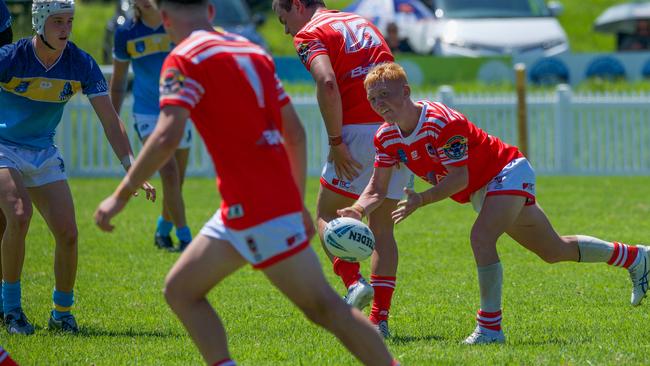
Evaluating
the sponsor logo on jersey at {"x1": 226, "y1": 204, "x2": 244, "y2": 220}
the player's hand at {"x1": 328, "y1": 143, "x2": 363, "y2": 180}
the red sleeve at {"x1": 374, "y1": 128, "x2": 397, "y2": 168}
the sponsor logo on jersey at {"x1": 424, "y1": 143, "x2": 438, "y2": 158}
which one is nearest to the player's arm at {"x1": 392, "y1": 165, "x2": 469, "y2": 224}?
the sponsor logo on jersey at {"x1": 424, "y1": 143, "x2": 438, "y2": 158}

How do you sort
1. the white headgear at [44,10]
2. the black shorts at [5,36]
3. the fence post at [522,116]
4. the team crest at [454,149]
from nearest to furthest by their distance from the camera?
1. the team crest at [454,149]
2. the white headgear at [44,10]
3. the black shorts at [5,36]
4. the fence post at [522,116]

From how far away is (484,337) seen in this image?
615 cm

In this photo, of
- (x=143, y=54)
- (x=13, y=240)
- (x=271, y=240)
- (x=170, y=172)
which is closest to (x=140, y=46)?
(x=143, y=54)

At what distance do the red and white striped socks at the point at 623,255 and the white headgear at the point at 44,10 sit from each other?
3.60m

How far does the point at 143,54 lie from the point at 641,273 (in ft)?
16.5

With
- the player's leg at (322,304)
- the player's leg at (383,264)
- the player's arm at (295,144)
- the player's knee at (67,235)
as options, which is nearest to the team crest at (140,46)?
the player's knee at (67,235)

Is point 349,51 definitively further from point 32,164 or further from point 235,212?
point 235,212

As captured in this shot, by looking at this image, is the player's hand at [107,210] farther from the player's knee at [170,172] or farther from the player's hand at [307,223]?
the player's knee at [170,172]

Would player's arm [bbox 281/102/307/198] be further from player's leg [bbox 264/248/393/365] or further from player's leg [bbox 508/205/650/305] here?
player's leg [bbox 508/205/650/305]

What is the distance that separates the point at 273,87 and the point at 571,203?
30.3 ft

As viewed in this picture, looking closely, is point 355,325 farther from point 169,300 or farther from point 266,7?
point 266,7

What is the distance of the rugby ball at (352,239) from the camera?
5793 mm

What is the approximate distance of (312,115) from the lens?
16938 mm

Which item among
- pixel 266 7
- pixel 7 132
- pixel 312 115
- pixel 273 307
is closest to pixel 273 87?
pixel 7 132
